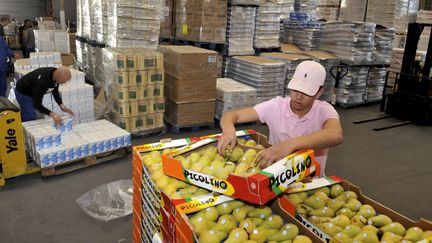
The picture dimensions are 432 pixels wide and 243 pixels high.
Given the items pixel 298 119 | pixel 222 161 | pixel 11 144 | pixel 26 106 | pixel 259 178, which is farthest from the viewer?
pixel 26 106


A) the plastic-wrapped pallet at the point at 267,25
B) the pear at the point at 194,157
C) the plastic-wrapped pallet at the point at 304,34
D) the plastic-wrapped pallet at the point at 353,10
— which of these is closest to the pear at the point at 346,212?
the pear at the point at 194,157

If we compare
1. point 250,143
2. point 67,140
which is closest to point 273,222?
point 250,143

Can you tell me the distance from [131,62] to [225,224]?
198 inches

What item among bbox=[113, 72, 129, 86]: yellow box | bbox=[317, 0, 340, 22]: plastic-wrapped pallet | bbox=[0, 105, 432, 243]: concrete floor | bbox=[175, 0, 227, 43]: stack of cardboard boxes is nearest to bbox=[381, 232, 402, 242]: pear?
bbox=[0, 105, 432, 243]: concrete floor

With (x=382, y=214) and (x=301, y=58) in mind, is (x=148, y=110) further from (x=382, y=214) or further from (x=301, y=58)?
(x=382, y=214)

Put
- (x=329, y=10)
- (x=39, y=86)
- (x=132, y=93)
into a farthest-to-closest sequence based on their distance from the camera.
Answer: (x=329, y=10)
(x=132, y=93)
(x=39, y=86)

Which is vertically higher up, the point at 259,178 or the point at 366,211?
the point at 259,178

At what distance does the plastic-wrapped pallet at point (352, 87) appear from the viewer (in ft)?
32.1

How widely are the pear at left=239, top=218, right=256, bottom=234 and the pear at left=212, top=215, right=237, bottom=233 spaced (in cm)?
4

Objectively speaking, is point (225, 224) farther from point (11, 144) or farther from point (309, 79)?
point (11, 144)

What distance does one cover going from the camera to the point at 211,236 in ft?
5.73

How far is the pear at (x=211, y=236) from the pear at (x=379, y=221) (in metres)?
0.83

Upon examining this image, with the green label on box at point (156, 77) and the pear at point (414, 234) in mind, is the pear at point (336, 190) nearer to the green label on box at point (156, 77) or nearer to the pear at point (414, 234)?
the pear at point (414, 234)

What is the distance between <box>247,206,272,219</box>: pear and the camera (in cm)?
197
